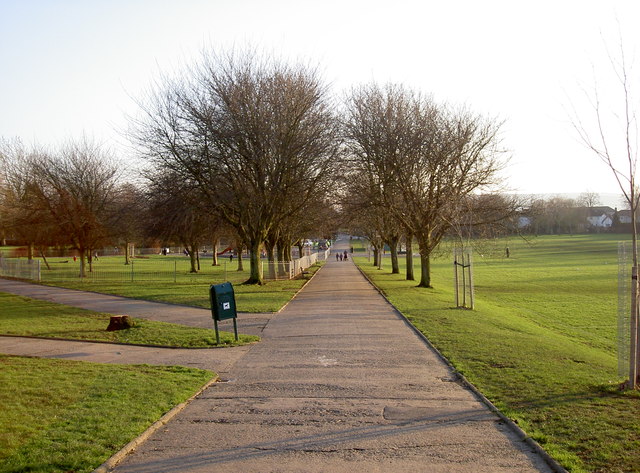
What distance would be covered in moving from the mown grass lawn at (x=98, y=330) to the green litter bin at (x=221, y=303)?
1.89 feet

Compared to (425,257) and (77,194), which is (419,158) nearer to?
(425,257)

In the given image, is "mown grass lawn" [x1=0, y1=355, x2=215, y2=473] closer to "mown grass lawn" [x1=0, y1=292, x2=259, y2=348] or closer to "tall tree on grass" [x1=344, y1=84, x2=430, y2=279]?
"mown grass lawn" [x1=0, y1=292, x2=259, y2=348]

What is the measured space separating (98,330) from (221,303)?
13.1ft

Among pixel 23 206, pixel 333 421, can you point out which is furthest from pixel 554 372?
pixel 23 206

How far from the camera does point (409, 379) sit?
31.3 ft

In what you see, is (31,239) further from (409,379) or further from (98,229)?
(409,379)

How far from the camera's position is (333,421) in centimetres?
714

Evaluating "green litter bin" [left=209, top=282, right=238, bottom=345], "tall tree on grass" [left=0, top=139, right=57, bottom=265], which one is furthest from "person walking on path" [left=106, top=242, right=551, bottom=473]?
"tall tree on grass" [left=0, top=139, right=57, bottom=265]

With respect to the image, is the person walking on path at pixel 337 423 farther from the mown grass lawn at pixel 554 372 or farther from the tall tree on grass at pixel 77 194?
the tall tree on grass at pixel 77 194

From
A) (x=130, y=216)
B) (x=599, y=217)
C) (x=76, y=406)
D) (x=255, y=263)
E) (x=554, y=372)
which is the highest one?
(x=599, y=217)

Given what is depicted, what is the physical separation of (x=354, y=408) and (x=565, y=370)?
444cm

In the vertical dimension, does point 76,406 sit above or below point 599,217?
below

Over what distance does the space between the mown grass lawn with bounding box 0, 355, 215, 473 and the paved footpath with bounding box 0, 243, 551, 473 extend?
33 centimetres

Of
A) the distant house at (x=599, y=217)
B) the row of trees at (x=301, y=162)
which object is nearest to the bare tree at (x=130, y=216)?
the row of trees at (x=301, y=162)
